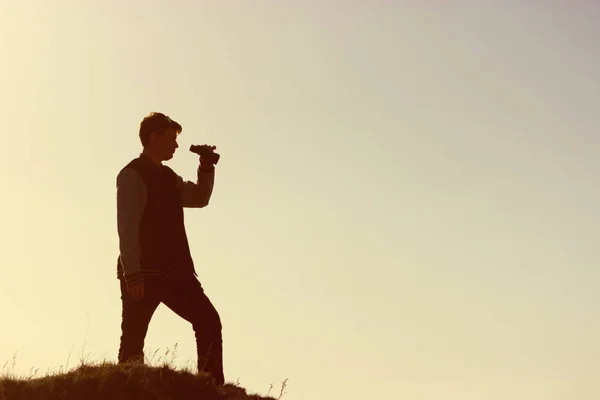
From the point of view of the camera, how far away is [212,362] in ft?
33.7

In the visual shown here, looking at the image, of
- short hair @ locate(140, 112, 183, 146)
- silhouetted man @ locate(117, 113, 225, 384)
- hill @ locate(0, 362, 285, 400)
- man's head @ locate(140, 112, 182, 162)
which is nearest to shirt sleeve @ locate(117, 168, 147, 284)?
silhouetted man @ locate(117, 113, 225, 384)

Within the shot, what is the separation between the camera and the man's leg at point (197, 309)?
32.4ft

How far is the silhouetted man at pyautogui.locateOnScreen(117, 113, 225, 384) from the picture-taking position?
978cm

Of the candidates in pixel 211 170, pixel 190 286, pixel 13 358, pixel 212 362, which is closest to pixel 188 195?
pixel 211 170

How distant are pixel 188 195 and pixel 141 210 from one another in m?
0.95

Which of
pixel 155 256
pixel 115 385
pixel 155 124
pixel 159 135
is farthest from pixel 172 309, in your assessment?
pixel 155 124

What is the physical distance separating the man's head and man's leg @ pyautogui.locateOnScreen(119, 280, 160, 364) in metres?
1.63

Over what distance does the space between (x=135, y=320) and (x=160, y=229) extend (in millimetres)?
1095

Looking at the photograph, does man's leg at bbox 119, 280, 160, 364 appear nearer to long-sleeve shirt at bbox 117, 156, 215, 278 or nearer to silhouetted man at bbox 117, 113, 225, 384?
silhouetted man at bbox 117, 113, 225, 384

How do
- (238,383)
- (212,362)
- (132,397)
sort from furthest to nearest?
(238,383), (212,362), (132,397)

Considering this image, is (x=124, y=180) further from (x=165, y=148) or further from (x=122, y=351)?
(x=122, y=351)

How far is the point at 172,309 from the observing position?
9.96m

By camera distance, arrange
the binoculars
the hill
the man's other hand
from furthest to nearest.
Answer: the binoculars → the man's other hand → the hill

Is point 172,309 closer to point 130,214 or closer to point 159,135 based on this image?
point 130,214
